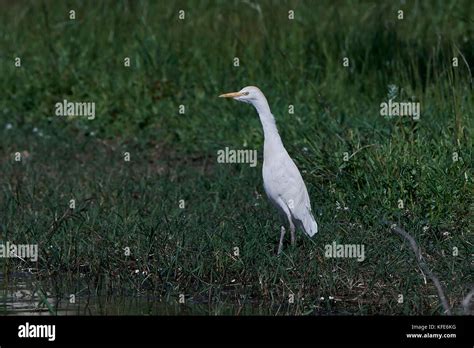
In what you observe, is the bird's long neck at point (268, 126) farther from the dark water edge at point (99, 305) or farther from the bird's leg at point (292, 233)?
the dark water edge at point (99, 305)

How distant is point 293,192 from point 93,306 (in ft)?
6.33

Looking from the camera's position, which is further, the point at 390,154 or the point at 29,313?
the point at 390,154

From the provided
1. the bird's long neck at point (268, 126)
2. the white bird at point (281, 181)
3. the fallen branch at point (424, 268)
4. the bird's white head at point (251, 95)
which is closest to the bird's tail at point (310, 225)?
the white bird at point (281, 181)

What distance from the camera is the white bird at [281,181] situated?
383 inches

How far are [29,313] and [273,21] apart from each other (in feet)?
25.2

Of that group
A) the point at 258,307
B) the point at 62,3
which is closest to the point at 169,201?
the point at 258,307

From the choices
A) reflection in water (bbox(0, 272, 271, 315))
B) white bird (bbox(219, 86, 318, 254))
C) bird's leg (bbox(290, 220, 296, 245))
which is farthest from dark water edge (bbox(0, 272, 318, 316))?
white bird (bbox(219, 86, 318, 254))

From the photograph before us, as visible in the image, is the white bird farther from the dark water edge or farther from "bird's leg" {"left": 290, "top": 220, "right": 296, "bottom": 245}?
the dark water edge

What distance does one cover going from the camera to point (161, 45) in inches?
A: 599

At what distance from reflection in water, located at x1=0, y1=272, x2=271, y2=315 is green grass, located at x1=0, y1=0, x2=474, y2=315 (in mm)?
116

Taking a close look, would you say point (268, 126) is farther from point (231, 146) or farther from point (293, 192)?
point (231, 146)

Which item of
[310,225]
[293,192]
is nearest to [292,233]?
[310,225]

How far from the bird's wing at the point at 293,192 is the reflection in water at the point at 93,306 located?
1.22 m
